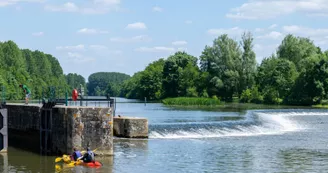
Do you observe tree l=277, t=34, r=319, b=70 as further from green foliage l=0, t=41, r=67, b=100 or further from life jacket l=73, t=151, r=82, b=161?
life jacket l=73, t=151, r=82, b=161

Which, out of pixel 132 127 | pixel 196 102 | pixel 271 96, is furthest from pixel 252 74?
pixel 132 127

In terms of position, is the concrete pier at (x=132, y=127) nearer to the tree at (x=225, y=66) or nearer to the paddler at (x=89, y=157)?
the paddler at (x=89, y=157)

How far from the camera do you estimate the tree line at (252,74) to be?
106938 millimetres

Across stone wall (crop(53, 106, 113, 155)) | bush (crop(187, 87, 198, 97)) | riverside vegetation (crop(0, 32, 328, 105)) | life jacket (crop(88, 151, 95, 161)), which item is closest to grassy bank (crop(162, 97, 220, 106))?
riverside vegetation (crop(0, 32, 328, 105))

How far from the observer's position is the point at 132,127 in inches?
1735

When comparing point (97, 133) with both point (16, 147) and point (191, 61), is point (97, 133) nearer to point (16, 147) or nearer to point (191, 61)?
point (16, 147)

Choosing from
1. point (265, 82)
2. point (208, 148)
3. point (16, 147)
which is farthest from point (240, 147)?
point (265, 82)

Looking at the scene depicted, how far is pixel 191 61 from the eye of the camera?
145 metres

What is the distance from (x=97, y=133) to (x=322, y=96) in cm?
7665

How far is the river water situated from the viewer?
31547mm

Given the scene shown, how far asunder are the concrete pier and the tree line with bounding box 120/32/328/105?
64.6 m

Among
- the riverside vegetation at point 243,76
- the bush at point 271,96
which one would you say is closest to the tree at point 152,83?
the riverside vegetation at point 243,76

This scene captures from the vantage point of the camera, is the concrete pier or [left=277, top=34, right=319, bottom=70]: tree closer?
A: the concrete pier

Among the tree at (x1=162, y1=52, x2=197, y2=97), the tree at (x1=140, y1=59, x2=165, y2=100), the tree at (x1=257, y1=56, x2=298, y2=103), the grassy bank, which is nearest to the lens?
the grassy bank
